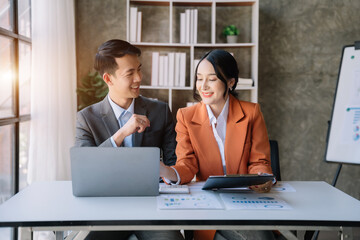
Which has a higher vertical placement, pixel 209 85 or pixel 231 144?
pixel 209 85

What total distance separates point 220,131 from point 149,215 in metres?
0.82

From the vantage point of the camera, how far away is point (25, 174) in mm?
2998

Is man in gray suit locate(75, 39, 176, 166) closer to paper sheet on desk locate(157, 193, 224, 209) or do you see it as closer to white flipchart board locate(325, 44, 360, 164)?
paper sheet on desk locate(157, 193, 224, 209)

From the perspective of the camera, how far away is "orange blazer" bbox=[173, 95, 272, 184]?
6.53ft

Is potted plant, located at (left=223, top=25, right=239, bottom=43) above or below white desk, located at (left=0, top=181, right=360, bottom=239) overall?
above

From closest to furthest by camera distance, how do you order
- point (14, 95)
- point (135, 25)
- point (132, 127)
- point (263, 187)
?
point (263, 187)
point (132, 127)
point (14, 95)
point (135, 25)

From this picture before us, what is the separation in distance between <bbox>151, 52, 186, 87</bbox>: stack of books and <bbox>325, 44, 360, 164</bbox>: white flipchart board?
1.66m

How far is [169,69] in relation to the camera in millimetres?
3816

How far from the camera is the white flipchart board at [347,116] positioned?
2.37m

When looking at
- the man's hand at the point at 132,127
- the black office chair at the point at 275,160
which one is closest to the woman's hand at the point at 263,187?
the black office chair at the point at 275,160

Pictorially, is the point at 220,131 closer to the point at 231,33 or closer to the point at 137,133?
the point at 137,133

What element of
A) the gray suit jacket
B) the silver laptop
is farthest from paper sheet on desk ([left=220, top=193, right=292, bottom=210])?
the gray suit jacket

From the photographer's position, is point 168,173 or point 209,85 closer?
point 168,173

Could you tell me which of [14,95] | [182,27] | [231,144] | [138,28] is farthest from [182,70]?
[231,144]
